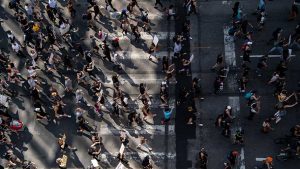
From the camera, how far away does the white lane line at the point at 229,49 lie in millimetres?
27275

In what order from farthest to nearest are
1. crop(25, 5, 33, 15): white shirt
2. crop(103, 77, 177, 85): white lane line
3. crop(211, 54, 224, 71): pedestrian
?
crop(25, 5, 33, 15): white shirt → crop(103, 77, 177, 85): white lane line → crop(211, 54, 224, 71): pedestrian

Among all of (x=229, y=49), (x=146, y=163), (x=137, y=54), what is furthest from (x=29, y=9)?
(x=146, y=163)

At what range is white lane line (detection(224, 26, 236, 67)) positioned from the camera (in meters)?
27.3

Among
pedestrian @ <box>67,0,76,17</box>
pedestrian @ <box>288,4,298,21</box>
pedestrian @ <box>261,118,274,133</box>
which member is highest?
pedestrian @ <box>67,0,76,17</box>

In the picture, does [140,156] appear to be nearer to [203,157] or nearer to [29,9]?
[203,157]

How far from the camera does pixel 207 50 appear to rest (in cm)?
2808

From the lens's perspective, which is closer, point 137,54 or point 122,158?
point 122,158

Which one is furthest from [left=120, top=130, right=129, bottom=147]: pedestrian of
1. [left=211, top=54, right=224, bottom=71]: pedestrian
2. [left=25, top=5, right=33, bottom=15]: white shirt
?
[left=25, top=5, right=33, bottom=15]: white shirt

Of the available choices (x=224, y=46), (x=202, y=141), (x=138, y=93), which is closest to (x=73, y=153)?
(x=138, y=93)

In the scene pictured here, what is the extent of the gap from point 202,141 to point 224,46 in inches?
278

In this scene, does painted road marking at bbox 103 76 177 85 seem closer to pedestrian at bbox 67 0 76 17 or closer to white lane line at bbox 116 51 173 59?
white lane line at bbox 116 51 173 59

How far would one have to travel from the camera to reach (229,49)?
2795cm

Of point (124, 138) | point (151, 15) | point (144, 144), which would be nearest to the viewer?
point (124, 138)

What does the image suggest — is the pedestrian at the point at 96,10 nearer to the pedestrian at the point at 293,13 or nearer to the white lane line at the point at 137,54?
the white lane line at the point at 137,54
